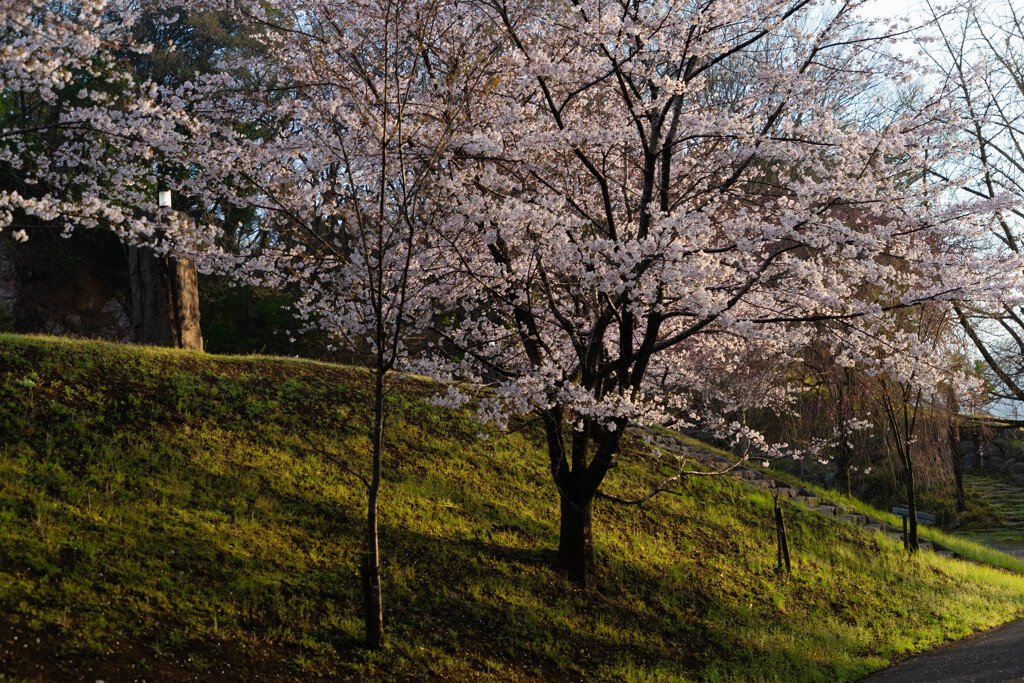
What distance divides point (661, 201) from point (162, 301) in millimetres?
9035

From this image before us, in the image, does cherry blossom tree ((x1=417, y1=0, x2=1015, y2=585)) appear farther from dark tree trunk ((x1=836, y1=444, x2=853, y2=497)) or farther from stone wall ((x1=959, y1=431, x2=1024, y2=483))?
stone wall ((x1=959, y1=431, x2=1024, y2=483))

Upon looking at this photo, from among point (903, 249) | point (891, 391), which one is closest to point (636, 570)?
point (903, 249)

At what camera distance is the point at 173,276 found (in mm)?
12781

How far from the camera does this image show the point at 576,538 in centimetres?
887

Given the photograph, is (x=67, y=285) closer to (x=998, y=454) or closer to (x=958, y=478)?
(x=958, y=478)

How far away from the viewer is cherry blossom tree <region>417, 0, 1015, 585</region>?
23.0 ft

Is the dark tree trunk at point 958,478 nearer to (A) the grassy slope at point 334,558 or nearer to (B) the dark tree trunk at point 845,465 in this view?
(B) the dark tree trunk at point 845,465

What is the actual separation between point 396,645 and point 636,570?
422 cm

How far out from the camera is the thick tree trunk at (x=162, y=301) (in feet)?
41.8

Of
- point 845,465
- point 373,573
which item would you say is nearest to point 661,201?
point 373,573

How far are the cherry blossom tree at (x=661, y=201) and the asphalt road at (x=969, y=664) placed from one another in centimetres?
346

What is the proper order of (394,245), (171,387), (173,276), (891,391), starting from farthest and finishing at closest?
1. (891,391)
2. (173,276)
3. (171,387)
4. (394,245)

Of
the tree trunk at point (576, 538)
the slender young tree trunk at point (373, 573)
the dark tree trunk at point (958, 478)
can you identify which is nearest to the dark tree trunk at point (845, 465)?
the dark tree trunk at point (958, 478)

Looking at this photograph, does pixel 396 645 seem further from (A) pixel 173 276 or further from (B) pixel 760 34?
(A) pixel 173 276
